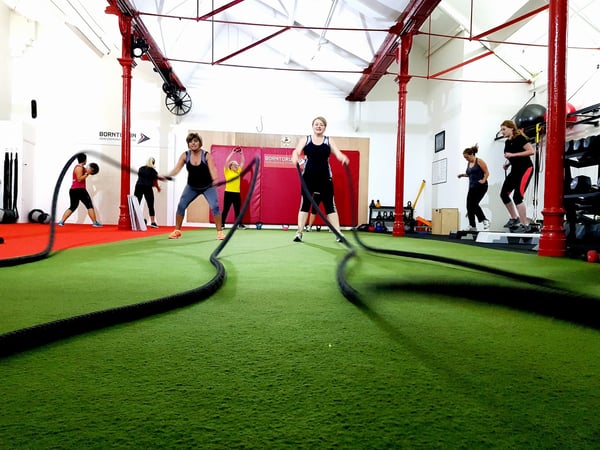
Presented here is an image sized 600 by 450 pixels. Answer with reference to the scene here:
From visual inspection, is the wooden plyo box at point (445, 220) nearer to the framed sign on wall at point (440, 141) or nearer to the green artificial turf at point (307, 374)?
the framed sign on wall at point (440, 141)

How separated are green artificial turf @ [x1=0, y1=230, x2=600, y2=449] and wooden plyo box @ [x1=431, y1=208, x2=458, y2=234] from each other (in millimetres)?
7195

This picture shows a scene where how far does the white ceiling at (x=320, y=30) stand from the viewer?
6797mm

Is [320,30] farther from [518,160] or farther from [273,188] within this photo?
[518,160]

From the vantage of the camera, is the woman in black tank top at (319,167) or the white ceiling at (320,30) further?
the white ceiling at (320,30)

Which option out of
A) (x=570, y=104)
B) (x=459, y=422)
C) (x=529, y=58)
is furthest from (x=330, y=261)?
(x=529, y=58)

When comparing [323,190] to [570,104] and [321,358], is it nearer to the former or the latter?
[321,358]

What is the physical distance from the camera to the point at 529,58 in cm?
802

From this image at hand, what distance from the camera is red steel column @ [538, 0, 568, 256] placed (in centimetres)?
387

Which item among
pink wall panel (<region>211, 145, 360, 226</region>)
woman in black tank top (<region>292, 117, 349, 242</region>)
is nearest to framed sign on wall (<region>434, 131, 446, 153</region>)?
pink wall panel (<region>211, 145, 360, 226</region>)

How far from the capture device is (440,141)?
9781 millimetres

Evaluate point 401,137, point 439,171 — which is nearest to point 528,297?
point 401,137

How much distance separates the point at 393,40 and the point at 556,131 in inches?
160

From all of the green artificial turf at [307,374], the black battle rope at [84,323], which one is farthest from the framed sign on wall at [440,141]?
the black battle rope at [84,323]

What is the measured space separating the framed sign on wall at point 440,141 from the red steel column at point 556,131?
5694 millimetres
